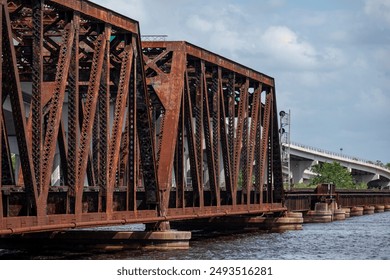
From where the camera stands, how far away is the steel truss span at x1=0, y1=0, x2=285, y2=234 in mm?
37938

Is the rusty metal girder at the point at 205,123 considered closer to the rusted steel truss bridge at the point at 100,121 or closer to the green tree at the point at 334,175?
the rusted steel truss bridge at the point at 100,121

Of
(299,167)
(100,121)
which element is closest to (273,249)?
(100,121)

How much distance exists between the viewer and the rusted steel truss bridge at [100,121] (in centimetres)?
3794

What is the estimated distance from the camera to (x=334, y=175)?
183 metres

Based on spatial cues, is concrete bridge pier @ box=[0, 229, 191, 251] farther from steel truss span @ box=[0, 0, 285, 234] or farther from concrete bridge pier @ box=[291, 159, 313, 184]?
concrete bridge pier @ box=[291, 159, 313, 184]

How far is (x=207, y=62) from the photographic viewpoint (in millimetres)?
61969

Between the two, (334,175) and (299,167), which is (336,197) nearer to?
(299,167)

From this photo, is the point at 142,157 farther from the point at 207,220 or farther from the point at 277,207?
the point at 277,207

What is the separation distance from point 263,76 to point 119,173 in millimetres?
22366

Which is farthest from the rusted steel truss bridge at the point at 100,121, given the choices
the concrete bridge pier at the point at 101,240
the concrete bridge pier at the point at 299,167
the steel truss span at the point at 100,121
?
the concrete bridge pier at the point at 299,167

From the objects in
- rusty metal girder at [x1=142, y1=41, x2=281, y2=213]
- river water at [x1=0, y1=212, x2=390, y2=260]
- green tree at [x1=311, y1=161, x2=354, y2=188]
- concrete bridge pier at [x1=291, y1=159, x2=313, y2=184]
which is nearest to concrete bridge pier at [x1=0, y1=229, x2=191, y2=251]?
river water at [x1=0, y1=212, x2=390, y2=260]

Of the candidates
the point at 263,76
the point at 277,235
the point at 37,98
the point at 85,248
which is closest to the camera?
the point at 37,98

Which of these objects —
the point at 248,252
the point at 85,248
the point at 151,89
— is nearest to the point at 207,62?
the point at 151,89

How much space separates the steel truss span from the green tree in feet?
368
